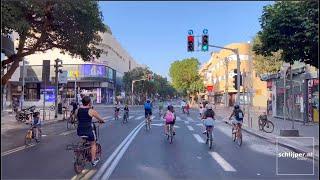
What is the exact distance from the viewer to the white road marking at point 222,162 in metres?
12.1

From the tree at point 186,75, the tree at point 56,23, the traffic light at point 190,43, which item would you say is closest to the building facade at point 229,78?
the tree at point 186,75

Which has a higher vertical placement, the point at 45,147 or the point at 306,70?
the point at 306,70

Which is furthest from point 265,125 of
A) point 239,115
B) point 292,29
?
point 292,29

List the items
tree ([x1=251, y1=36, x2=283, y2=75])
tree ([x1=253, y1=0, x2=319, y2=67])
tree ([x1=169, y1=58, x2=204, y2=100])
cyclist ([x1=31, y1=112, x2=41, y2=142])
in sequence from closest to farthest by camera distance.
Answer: tree ([x1=253, y1=0, x2=319, y2=67])
cyclist ([x1=31, y1=112, x2=41, y2=142])
tree ([x1=251, y1=36, x2=283, y2=75])
tree ([x1=169, y1=58, x2=204, y2=100])

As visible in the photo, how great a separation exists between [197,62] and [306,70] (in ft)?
271

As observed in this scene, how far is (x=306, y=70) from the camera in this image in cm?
3269

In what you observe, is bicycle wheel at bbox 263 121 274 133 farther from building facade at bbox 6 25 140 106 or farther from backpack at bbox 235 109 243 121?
building facade at bbox 6 25 140 106

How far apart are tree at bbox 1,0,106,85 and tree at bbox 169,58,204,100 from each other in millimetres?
85827

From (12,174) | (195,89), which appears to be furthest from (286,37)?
(195,89)

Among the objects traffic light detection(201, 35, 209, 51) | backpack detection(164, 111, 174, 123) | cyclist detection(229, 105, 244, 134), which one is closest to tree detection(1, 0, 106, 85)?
traffic light detection(201, 35, 209, 51)

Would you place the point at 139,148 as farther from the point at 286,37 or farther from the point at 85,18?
the point at 85,18

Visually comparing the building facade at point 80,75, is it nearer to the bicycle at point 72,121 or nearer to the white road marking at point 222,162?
the bicycle at point 72,121

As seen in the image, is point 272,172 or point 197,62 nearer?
point 272,172

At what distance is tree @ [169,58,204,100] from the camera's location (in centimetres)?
11369
